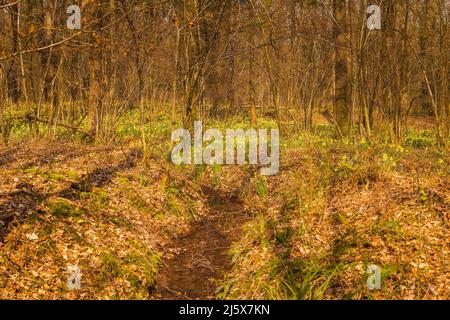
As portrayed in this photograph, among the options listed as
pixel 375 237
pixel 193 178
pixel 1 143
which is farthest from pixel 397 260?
pixel 1 143

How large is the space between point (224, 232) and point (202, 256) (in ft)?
4.00

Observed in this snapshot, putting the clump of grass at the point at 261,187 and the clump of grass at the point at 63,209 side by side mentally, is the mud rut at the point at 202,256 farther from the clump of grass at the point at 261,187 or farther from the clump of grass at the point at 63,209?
the clump of grass at the point at 63,209

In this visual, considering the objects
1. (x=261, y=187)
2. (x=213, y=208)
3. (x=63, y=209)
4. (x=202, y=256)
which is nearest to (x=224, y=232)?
(x=202, y=256)

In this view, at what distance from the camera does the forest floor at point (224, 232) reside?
5473 millimetres

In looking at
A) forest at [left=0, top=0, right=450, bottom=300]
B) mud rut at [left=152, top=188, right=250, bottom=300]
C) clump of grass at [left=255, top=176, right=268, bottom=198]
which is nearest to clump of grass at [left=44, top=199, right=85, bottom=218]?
forest at [left=0, top=0, right=450, bottom=300]

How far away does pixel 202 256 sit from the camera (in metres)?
7.29

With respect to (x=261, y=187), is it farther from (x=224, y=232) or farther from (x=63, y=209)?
(x=63, y=209)

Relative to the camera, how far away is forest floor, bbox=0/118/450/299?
5.47 metres

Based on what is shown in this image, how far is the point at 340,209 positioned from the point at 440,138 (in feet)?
23.1

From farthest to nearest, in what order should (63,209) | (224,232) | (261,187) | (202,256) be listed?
1. (261,187)
2. (224,232)
3. (202,256)
4. (63,209)

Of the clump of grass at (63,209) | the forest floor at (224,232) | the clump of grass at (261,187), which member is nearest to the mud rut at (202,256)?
the forest floor at (224,232)

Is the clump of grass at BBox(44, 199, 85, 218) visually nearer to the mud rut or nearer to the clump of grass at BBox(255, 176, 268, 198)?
the mud rut

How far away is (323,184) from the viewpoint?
27.8ft

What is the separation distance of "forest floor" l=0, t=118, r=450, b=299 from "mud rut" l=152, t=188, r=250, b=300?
0.02 m
